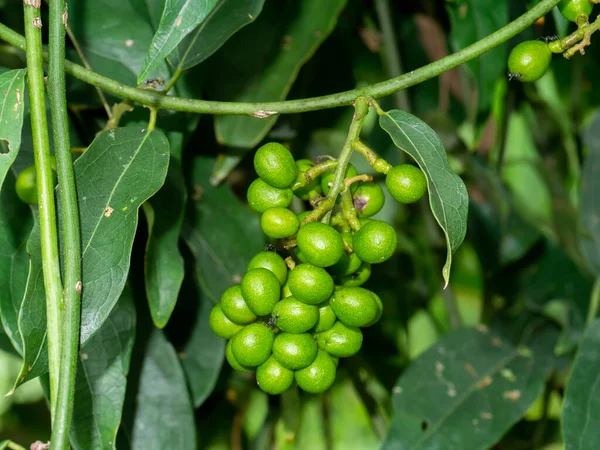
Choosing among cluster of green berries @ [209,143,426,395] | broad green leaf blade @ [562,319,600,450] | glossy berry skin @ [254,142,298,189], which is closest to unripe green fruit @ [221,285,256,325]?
cluster of green berries @ [209,143,426,395]

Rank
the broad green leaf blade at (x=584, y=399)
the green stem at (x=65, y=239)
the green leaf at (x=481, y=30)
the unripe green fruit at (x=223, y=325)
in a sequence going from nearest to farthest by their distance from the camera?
1. the green stem at (x=65, y=239)
2. the unripe green fruit at (x=223, y=325)
3. the broad green leaf blade at (x=584, y=399)
4. the green leaf at (x=481, y=30)

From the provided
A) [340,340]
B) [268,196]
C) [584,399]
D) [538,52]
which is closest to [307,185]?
[268,196]

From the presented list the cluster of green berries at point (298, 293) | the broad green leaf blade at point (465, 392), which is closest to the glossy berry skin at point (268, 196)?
the cluster of green berries at point (298, 293)

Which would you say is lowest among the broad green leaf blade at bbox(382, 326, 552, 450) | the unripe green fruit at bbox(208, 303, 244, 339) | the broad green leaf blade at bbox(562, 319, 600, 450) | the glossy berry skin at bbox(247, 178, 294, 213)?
the broad green leaf blade at bbox(382, 326, 552, 450)

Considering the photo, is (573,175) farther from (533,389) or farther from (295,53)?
(295,53)

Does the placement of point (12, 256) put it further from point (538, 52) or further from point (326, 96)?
point (538, 52)

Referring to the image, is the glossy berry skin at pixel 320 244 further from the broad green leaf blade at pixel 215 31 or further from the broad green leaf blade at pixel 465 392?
the broad green leaf blade at pixel 465 392

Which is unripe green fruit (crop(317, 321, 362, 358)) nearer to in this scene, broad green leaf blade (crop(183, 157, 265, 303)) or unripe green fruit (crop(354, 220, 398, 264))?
unripe green fruit (crop(354, 220, 398, 264))
